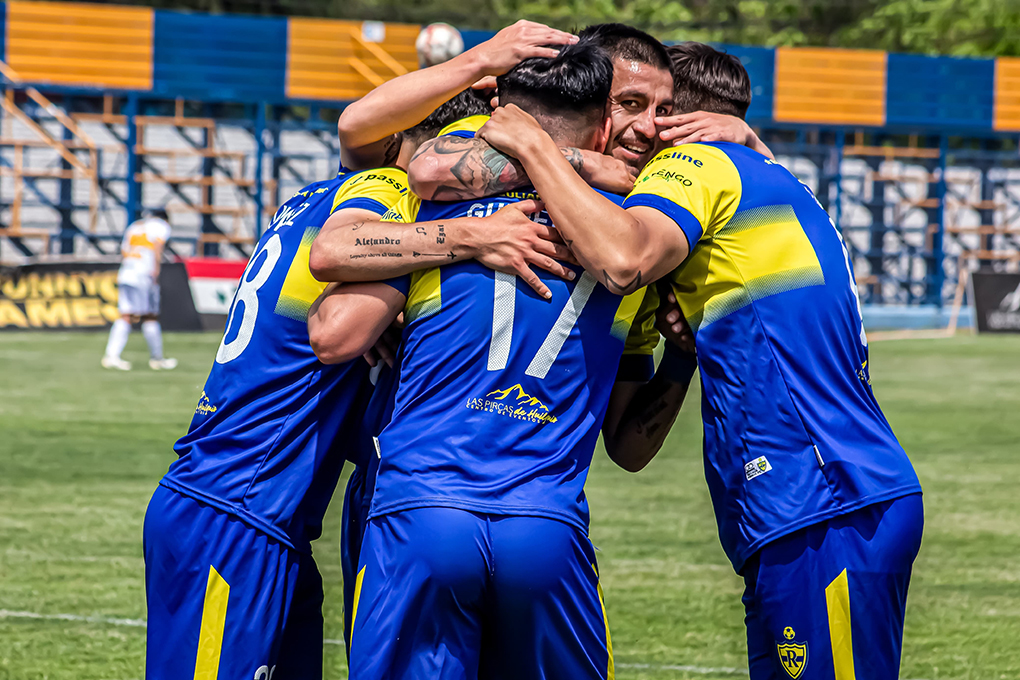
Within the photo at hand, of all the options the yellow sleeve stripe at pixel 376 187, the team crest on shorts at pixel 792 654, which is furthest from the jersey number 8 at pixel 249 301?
the team crest on shorts at pixel 792 654

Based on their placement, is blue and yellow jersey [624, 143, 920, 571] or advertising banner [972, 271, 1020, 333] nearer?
blue and yellow jersey [624, 143, 920, 571]

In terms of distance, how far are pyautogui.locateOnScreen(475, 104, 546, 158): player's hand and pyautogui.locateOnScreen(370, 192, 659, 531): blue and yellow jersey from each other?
0.64 ft

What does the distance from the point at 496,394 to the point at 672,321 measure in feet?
2.21

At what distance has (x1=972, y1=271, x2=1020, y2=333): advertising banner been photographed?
1088 inches

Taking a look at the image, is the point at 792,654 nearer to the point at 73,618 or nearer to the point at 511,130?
the point at 511,130

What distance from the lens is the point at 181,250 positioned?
31750mm

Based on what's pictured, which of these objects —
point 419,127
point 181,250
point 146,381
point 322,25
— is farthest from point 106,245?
point 419,127

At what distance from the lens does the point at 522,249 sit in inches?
115

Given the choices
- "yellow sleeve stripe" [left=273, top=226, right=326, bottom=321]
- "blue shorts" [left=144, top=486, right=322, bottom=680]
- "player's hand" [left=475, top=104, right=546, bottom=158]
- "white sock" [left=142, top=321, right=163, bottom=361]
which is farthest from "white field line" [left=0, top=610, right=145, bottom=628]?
"white sock" [left=142, top=321, right=163, bottom=361]

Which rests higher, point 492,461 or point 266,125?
point 266,125

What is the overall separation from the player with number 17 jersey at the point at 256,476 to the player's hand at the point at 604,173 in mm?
599

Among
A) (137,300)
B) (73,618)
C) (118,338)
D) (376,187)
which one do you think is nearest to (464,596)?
(376,187)

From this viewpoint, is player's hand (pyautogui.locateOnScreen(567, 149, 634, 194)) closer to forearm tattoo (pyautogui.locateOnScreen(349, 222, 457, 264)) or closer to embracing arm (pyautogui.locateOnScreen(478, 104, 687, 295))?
embracing arm (pyautogui.locateOnScreen(478, 104, 687, 295))

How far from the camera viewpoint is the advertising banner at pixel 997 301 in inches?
1088
